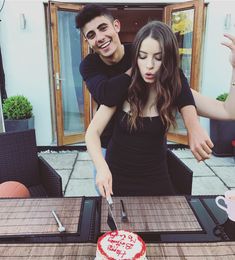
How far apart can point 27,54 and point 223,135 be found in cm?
317

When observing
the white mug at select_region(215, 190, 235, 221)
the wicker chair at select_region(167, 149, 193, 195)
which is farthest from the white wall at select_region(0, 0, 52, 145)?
the white mug at select_region(215, 190, 235, 221)

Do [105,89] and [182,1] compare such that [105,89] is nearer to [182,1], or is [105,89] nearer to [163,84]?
[163,84]

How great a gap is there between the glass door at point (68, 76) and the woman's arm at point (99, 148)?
3.22 m

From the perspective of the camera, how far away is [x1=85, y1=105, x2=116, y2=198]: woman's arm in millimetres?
1028

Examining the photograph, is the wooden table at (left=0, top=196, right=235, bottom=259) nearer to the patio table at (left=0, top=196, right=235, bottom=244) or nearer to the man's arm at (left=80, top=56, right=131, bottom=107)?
the patio table at (left=0, top=196, right=235, bottom=244)

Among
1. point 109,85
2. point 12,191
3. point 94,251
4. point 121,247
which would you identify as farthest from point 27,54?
point 121,247

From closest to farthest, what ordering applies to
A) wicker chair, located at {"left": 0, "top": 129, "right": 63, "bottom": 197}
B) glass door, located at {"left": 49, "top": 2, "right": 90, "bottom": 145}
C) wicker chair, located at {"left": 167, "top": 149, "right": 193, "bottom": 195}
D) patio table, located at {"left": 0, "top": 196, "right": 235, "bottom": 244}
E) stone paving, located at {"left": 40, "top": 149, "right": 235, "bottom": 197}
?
patio table, located at {"left": 0, "top": 196, "right": 235, "bottom": 244}
wicker chair, located at {"left": 167, "top": 149, "right": 193, "bottom": 195}
wicker chair, located at {"left": 0, "top": 129, "right": 63, "bottom": 197}
stone paving, located at {"left": 40, "top": 149, "right": 235, "bottom": 197}
glass door, located at {"left": 49, "top": 2, "right": 90, "bottom": 145}

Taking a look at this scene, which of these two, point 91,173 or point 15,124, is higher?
point 15,124

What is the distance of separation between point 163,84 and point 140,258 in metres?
0.78

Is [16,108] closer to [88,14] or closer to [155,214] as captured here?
[88,14]

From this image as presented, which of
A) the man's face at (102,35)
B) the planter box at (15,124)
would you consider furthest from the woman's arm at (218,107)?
the planter box at (15,124)

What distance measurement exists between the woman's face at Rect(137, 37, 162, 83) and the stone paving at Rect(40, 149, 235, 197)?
2.18m

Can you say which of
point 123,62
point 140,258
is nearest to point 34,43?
point 123,62

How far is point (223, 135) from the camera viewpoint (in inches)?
163
